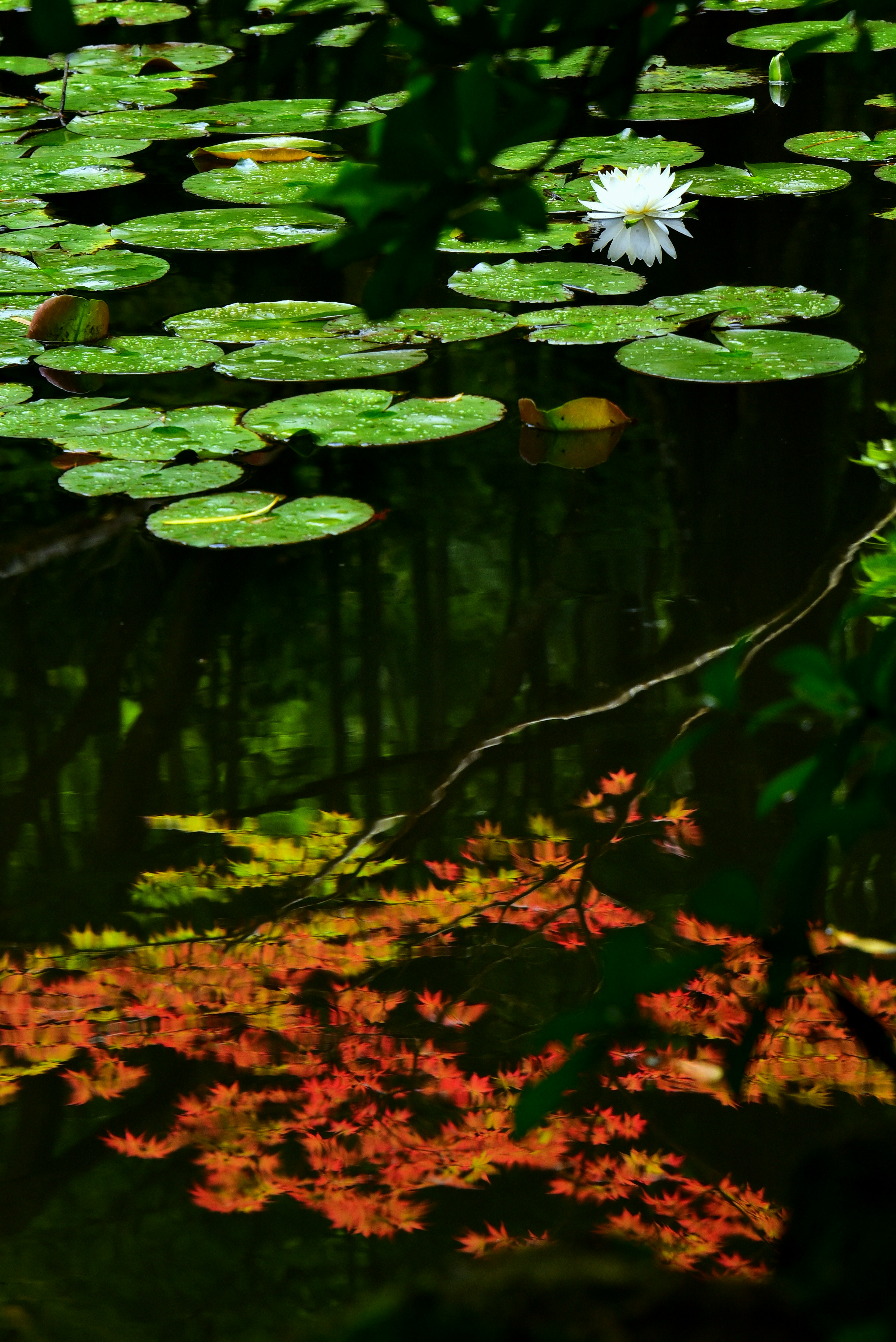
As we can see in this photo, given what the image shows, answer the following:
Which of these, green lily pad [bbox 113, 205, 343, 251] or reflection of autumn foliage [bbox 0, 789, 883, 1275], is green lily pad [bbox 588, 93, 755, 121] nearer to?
green lily pad [bbox 113, 205, 343, 251]

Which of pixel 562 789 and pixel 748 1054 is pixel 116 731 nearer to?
pixel 562 789

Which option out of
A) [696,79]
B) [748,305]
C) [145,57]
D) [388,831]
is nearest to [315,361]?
Answer: [748,305]

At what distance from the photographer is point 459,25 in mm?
601

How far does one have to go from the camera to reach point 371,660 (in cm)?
202

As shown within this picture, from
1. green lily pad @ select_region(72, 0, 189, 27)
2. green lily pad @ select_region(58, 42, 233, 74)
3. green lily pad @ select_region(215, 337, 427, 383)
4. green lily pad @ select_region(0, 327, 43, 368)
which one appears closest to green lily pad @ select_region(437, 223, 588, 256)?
green lily pad @ select_region(215, 337, 427, 383)

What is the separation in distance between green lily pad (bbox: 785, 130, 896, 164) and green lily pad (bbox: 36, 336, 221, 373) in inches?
91.1

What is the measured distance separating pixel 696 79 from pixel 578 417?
130 inches

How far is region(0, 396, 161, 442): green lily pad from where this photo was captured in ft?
8.73

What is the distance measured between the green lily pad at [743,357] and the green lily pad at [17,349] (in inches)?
49.8

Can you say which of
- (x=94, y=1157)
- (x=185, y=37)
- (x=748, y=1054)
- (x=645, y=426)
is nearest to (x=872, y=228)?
(x=645, y=426)

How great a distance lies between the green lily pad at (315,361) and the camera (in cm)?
288

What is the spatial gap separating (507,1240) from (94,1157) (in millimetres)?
375

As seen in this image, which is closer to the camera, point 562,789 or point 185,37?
point 562,789

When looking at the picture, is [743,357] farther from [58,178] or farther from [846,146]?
[58,178]
